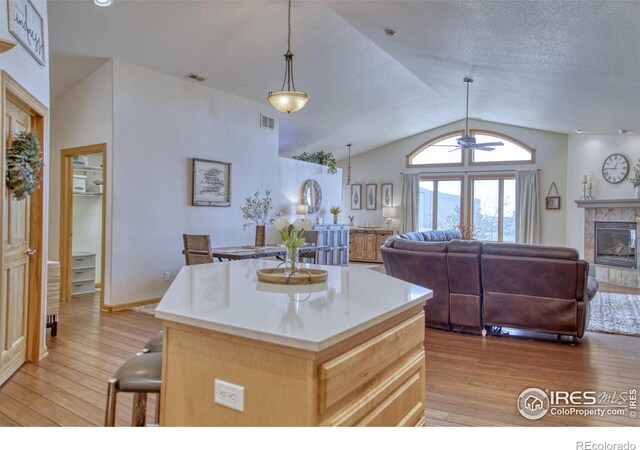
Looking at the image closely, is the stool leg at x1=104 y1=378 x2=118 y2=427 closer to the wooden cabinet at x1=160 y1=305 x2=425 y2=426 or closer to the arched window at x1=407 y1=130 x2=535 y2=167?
the wooden cabinet at x1=160 y1=305 x2=425 y2=426

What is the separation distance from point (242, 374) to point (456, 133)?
34.8 ft

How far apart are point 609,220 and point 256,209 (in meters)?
6.74

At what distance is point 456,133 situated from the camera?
10.9 m

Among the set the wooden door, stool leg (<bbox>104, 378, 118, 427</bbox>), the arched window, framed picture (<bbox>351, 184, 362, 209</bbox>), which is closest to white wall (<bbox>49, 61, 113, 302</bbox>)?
the wooden door

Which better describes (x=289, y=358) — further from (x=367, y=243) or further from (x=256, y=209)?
(x=367, y=243)

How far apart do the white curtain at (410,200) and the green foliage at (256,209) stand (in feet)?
16.2

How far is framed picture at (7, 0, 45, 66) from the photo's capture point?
2830 millimetres

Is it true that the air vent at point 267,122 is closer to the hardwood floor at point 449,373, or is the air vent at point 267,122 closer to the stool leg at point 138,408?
the hardwood floor at point 449,373

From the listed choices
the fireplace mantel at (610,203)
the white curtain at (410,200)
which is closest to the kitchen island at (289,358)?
the fireplace mantel at (610,203)

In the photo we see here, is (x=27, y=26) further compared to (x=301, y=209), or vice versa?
(x=301, y=209)

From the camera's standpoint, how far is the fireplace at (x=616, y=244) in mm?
7949

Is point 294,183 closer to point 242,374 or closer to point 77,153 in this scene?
point 77,153

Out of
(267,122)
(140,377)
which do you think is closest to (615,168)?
(267,122)

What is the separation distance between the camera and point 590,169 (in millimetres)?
9070
